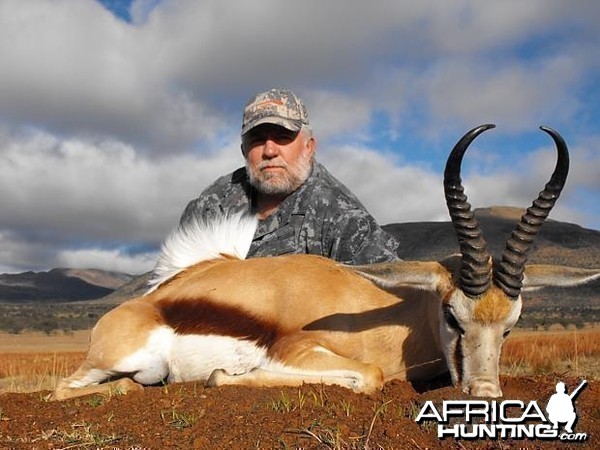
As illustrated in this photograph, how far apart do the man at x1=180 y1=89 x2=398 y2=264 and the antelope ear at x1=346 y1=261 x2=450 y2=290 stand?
6.93 feet

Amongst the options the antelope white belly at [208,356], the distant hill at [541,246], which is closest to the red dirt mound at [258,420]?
the antelope white belly at [208,356]

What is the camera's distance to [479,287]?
15.4 feet

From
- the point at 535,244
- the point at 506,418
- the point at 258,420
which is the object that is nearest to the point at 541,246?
the point at 535,244

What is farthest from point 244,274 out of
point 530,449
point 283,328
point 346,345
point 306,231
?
point 530,449

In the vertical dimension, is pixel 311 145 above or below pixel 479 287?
above

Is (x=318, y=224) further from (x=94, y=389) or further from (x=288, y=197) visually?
(x=94, y=389)

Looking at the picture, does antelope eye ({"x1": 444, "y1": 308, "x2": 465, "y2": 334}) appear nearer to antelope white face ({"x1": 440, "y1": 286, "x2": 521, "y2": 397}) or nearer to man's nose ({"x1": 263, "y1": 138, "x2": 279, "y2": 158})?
antelope white face ({"x1": 440, "y1": 286, "x2": 521, "y2": 397})

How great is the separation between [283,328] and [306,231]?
236cm

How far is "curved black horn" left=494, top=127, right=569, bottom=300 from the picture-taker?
4.71 metres

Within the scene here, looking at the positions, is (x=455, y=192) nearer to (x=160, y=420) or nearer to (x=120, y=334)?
(x=160, y=420)

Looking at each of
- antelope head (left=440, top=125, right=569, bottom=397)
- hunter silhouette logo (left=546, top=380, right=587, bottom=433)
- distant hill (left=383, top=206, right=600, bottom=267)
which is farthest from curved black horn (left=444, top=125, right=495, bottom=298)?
distant hill (left=383, top=206, right=600, bottom=267)

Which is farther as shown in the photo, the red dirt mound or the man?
the man

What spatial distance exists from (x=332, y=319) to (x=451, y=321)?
114 cm

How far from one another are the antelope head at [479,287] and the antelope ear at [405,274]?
19cm
